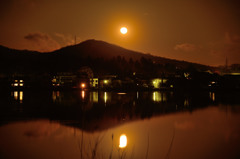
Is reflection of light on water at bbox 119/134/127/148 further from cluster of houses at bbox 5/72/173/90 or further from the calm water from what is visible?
cluster of houses at bbox 5/72/173/90

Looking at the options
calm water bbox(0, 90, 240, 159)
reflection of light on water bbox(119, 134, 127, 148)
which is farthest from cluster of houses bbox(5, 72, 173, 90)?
reflection of light on water bbox(119, 134, 127, 148)

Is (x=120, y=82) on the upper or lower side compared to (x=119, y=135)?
upper

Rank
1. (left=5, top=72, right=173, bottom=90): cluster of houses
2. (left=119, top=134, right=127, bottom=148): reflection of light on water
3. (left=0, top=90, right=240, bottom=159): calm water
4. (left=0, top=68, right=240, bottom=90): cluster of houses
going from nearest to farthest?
(left=0, top=90, right=240, bottom=159): calm water → (left=119, top=134, right=127, bottom=148): reflection of light on water → (left=0, top=68, right=240, bottom=90): cluster of houses → (left=5, top=72, right=173, bottom=90): cluster of houses

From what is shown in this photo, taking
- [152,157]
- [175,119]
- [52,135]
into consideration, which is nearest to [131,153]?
[152,157]

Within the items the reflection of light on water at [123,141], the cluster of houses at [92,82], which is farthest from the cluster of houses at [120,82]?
the reflection of light on water at [123,141]

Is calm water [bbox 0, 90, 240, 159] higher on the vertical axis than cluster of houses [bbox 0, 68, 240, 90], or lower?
lower

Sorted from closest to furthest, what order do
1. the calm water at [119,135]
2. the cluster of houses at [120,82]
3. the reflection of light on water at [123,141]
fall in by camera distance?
the calm water at [119,135] → the reflection of light on water at [123,141] → the cluster of houses at [120,82]

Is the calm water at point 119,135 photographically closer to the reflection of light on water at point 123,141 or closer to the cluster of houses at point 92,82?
the reflection of light on water at point 123,141

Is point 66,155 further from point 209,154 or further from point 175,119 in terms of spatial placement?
point 175,119

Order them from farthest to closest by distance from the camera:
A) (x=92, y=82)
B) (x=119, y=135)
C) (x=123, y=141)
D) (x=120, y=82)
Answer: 1. (x=92, y=82)
2. (x=120, y=82)
3. (x=119, y=135)
4. (x=123, y=141)

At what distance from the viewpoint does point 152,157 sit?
756 cm

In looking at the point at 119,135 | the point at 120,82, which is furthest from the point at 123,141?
the point at 120,82

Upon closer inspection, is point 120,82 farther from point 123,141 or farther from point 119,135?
point 123,141

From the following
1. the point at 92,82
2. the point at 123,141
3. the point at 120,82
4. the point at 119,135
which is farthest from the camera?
the point at 92,82
